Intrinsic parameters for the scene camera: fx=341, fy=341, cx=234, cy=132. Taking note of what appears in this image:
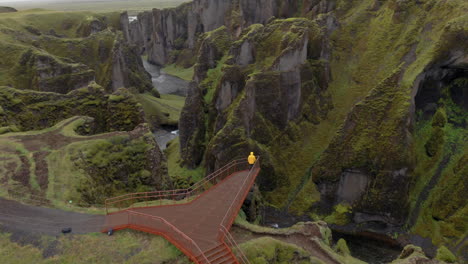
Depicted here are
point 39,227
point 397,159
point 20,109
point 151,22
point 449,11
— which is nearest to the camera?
point 39,227

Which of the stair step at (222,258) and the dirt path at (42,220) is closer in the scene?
the stair step at (222,258)

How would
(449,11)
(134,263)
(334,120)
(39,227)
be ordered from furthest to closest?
(334,120), (449,11), (39,227), (134,263)

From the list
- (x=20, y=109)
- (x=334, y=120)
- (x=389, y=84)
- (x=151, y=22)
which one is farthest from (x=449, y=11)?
(x=151, y=22)

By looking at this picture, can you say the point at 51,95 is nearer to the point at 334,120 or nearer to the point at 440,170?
the point at 334,120

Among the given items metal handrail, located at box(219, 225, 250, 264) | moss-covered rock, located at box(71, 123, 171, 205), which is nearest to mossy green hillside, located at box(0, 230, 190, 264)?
metal handrail, located at box(219, 225, 250, 264)

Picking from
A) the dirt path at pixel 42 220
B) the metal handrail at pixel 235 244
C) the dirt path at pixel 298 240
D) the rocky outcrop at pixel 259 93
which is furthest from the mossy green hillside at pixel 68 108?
the metal handrail at pixel 235 244

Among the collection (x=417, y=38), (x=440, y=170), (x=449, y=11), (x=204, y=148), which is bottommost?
(x=204, y=148)

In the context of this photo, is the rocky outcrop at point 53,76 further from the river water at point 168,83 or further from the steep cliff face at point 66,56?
the river water at point 168,83

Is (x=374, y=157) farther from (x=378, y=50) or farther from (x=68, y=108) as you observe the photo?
(x=68, y=108)
